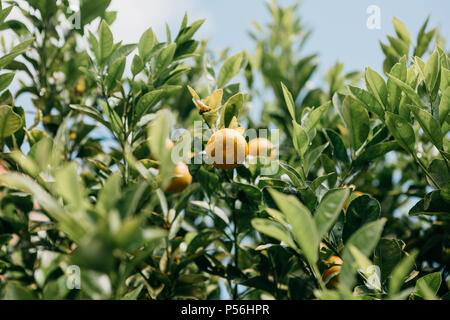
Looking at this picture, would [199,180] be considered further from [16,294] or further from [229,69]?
[16,294]

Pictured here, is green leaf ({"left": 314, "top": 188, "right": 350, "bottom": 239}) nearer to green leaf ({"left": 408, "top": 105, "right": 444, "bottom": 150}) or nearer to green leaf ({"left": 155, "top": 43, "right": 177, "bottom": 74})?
green leaf ({"left": 408, "top": 105, "right": 444, "bottom": 150})

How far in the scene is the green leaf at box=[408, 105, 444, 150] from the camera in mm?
871

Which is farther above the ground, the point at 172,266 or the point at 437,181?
the point at 437,181

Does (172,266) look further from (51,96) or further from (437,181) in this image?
(51,96)

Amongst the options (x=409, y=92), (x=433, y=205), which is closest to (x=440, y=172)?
(x=433, y=205)

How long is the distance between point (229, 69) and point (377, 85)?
17.4 inches

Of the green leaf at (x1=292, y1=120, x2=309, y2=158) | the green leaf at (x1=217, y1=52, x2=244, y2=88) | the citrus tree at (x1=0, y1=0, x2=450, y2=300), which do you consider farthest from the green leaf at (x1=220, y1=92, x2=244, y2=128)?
the green leaf at (x1=217, y1=52, x2=244, y2=88)

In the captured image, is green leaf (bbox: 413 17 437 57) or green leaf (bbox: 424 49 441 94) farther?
green leaf (bbox: 413 17 437 57)

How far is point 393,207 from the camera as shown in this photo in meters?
1.92

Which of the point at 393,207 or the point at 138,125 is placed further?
the point at 393,207

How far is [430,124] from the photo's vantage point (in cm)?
88

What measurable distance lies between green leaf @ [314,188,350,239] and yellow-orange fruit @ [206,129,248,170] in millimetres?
325
